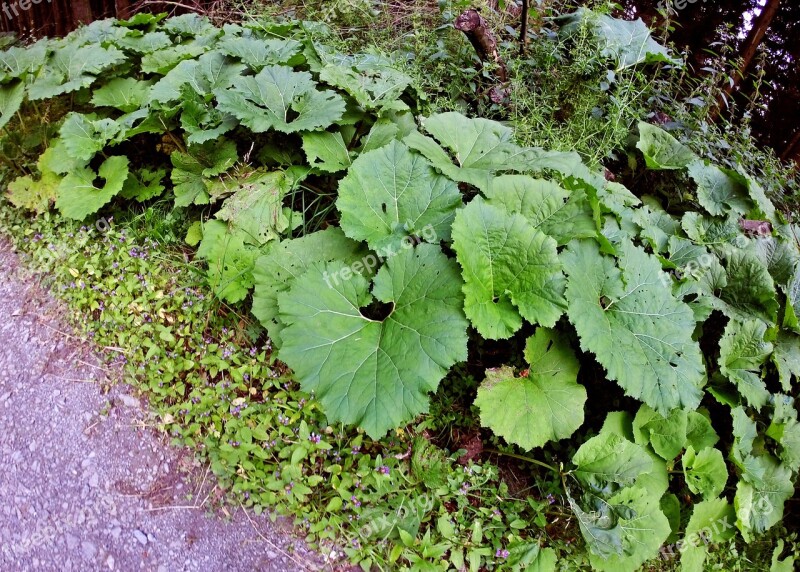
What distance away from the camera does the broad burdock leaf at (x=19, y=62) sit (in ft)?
10.2

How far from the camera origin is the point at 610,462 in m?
2.22

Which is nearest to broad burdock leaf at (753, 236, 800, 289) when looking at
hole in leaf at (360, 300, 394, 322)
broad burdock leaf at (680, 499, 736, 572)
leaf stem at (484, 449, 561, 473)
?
broad burdock leaf at (680, 499, 736, 572)

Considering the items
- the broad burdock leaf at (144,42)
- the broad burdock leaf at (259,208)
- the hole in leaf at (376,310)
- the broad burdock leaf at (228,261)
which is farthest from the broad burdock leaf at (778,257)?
the broad burdock leaf at (144,42)

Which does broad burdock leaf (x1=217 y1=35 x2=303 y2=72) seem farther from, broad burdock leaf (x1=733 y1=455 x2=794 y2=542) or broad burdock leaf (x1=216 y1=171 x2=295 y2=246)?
broad burdock leaf (x1=733 y1=455 x2=794 y2=542)

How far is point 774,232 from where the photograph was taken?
3.10m

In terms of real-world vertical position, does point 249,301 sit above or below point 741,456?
below

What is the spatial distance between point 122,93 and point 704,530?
412 centimetres

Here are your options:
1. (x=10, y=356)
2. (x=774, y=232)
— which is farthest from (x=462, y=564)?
(x=774, y=232)

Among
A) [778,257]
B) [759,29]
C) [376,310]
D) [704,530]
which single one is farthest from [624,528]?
[759,29]

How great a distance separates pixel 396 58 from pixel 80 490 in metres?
3.28

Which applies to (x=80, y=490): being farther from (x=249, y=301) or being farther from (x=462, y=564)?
(x=462, y=564)

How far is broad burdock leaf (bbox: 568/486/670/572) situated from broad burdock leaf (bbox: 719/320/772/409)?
80 cm

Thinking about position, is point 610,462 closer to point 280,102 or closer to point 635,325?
point 635,325

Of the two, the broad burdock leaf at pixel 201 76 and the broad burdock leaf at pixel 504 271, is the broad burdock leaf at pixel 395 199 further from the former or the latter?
the broad burdock leaf at pixel 201 76
